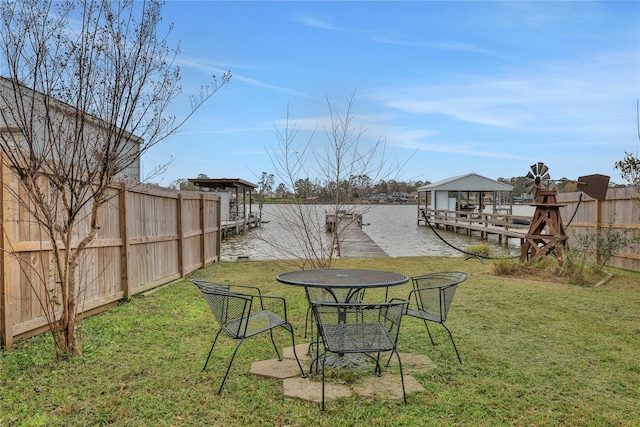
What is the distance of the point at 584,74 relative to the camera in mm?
9234

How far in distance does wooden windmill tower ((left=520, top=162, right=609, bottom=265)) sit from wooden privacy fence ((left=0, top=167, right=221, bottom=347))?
6.76m

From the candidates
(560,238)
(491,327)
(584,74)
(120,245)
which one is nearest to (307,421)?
(491,327)

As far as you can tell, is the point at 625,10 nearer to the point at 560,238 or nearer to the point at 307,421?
the point at 560,238

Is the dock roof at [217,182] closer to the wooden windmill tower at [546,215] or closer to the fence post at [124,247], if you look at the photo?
the wooden windmill tower at [546,215]

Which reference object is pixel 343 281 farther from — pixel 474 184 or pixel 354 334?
pixel 474 184

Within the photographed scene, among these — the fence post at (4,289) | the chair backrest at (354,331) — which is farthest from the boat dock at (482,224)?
the fence post at (4,289)

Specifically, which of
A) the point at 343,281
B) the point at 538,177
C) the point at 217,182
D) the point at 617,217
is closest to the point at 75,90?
the point at 343,281

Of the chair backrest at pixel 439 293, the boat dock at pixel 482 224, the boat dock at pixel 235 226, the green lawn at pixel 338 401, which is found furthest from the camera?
the boat dock at pixel 235 226

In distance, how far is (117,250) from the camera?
541 centimetres

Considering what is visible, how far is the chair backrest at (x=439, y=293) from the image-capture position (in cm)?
343

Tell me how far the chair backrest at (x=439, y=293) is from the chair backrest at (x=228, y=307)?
141 centimetres

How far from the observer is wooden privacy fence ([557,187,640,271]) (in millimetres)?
8516

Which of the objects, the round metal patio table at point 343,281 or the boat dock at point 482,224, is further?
the boat dock at point 482,224

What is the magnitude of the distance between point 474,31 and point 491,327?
23.1 feet
